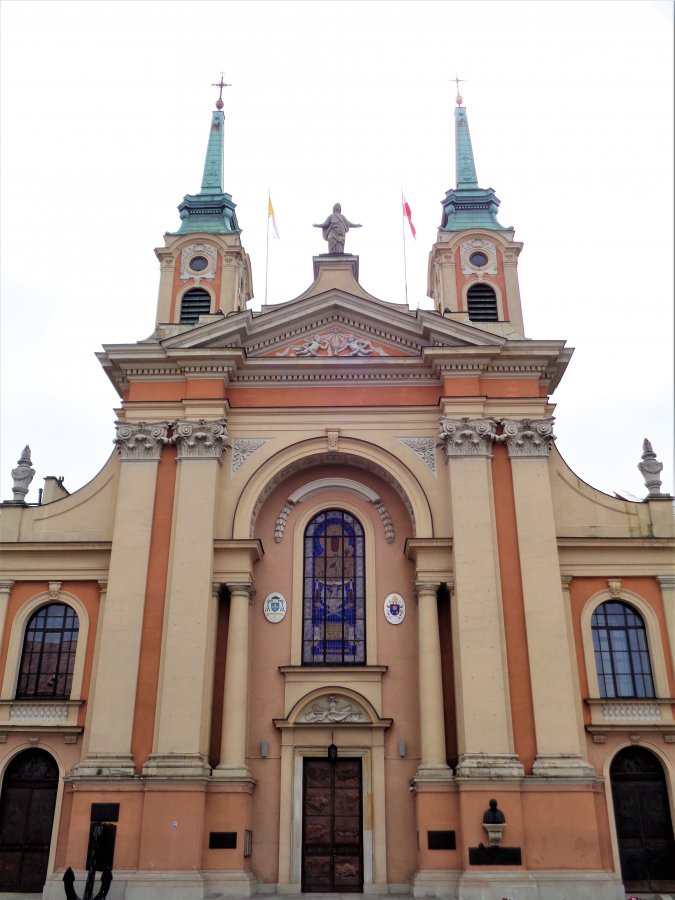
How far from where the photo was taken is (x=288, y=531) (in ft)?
70.4

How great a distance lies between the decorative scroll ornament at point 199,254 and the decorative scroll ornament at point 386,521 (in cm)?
849

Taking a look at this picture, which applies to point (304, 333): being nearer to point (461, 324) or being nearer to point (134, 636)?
point (461, 324)

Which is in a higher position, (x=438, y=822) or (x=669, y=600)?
(x=669, y=600)

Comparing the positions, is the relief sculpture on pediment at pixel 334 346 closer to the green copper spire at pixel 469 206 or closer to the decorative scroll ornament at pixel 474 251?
the decorative scroll ornament at pixel 474 251

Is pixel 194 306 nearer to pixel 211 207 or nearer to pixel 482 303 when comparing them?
pixel 211 207

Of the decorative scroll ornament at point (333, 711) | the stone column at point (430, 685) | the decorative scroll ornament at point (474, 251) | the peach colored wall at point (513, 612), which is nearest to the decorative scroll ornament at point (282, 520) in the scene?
the stone column at point (430, 685)

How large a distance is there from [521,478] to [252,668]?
26.0 feet

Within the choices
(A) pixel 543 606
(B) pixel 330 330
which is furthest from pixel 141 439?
(A) pixel 543 606

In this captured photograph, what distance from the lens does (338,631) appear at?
67.1ft

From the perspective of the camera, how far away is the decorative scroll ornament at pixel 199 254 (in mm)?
24641

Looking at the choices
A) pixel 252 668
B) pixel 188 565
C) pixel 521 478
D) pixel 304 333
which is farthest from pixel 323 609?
pixel 304 333

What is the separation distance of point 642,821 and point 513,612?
514 centimetres

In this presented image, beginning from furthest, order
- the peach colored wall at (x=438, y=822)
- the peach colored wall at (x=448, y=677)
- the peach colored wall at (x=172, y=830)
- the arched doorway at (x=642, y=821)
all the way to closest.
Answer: the peach colored wall at (x=448, y=677)
the arched doorway at (x=642, y=821)
the peach colored wall at (x=438, y=822)
the peach colored wall at (x=172, y=830)

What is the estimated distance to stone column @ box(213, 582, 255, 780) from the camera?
1839 cm
